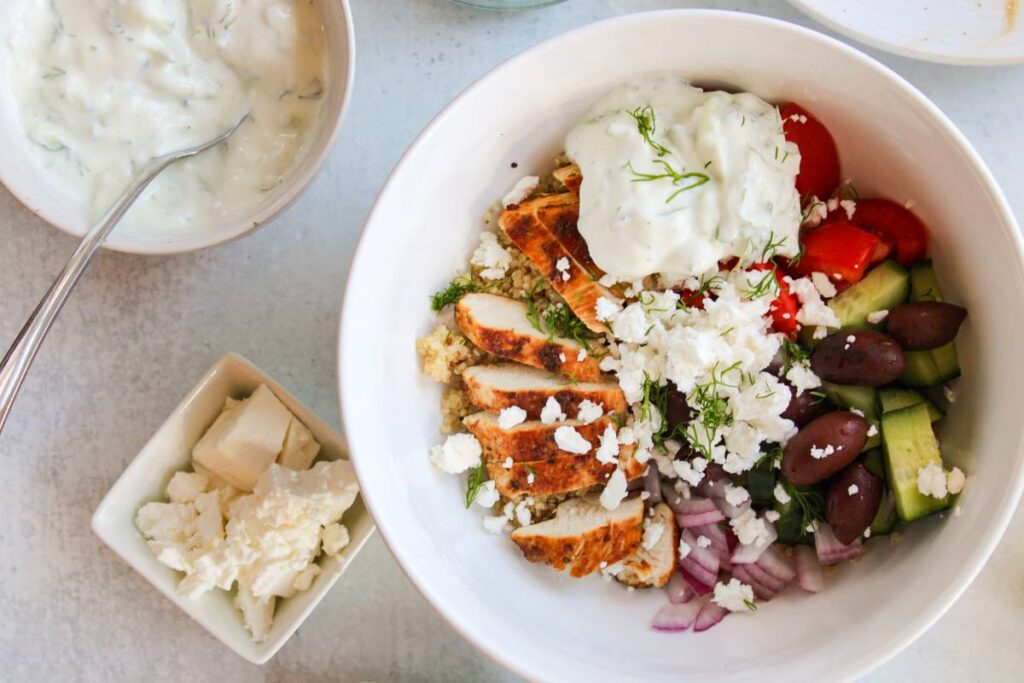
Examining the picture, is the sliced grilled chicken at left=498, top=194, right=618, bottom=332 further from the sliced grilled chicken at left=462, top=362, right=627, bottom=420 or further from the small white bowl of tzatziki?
the small white bowl of tzatziki

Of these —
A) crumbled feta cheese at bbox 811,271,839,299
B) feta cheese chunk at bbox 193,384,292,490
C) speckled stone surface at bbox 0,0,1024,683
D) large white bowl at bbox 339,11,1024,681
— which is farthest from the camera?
speckled stone surface at bbox 0,0,1024,683

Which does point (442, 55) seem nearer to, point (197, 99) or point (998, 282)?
point (197, 99)

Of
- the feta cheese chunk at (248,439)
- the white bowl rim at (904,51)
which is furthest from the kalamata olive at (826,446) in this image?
the feta cheese chunk at (248,439)

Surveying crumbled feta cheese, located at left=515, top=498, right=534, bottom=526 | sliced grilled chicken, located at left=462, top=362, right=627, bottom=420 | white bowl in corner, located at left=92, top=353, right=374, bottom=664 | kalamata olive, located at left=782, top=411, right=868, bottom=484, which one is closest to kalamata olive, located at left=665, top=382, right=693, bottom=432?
sliced grilled chicken, located at left=462, top=362, right=627, bottom=420

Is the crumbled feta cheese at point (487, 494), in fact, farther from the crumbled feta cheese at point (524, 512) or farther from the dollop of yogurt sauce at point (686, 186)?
the dollop of yogurt sauce at point (686, 186)

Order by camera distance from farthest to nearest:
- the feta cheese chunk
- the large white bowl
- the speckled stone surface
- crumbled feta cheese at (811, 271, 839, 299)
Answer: the speckled stone surface
the feta cheese chunk
crumbled feta cheese at (811, 271, 839, 299)
the large white bowl

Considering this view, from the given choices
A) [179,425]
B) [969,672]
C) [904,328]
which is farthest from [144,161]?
[969,672]
